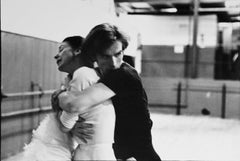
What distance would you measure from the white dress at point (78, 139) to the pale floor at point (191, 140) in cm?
156

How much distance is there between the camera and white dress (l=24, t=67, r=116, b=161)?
4.15 ft

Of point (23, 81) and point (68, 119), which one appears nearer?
point (68, 119)

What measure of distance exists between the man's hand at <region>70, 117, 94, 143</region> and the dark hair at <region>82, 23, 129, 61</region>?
0.80 feet

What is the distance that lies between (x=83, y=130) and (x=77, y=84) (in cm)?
16

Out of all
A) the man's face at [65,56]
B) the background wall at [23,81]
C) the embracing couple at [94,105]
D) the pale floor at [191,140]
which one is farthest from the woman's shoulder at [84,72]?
the background wall at [23,81]

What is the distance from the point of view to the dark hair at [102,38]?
1.26 meters

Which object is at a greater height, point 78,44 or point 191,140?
point 78,44

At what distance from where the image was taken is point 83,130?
128cm

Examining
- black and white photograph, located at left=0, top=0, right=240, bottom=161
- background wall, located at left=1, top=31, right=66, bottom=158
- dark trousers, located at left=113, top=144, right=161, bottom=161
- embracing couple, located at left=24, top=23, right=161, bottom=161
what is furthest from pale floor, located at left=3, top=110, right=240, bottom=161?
embracing couple, located at left=24, top=23, right=161, bottom=161

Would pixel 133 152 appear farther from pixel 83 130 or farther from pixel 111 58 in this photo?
pixel 111 58

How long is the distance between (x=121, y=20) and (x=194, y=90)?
19.8 ft

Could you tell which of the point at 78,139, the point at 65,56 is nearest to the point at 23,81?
the point at 65,56

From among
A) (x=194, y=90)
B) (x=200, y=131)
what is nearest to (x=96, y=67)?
(x=200, y=131)

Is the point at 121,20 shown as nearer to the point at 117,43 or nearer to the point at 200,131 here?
the point at 117,43
